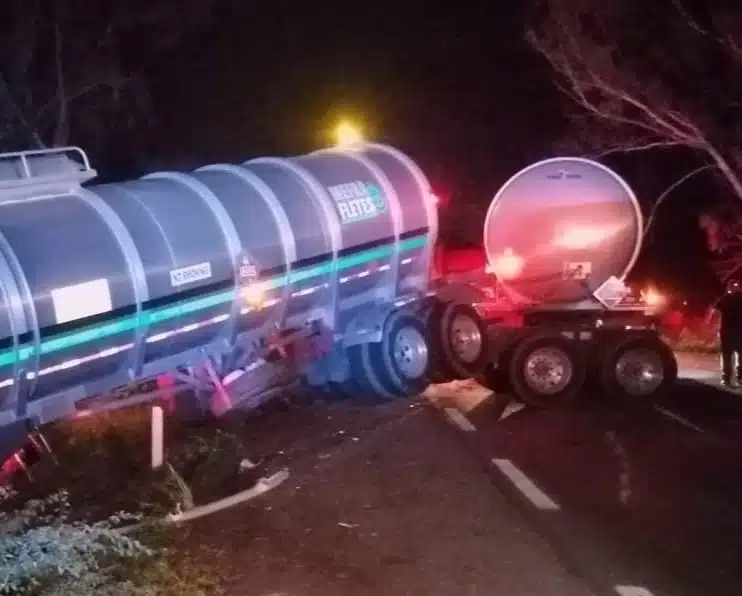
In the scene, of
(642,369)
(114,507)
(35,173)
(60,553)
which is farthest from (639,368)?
(60,553)

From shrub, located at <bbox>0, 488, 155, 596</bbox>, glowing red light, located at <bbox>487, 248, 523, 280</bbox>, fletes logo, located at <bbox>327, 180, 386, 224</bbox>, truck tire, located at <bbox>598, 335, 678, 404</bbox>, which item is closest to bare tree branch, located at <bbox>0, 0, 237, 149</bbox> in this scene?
fletes logo, located at <bbox>327, 180, 386, 224</bbox>

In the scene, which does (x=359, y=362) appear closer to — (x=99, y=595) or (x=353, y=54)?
(x=99, y=595)

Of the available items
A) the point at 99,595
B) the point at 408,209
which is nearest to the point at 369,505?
the point at 99,595

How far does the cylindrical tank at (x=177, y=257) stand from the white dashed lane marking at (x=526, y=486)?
2.90m

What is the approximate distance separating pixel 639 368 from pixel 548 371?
1.06 meters

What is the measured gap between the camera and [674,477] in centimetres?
1084

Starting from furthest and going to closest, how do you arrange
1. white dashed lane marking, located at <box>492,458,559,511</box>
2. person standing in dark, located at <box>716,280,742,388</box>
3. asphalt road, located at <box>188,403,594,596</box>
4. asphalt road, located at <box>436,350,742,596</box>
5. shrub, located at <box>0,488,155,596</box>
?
1. person standing in dark, located at <box>716,280,742,388</box>
2. white dashed lane marking, located at <box>492,458,559,511</box>
3. asphalt road, located at <box>436,350,742,596</box>
4. asphalt road, located at <box>188,403,594,596</box>
5. shrub, located at <box>0,488,155,596</box>

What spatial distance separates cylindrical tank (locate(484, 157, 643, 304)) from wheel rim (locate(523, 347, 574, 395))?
85 cm

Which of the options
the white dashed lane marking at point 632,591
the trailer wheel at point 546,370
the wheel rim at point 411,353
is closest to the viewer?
the white dashed lane marking at point 632,591

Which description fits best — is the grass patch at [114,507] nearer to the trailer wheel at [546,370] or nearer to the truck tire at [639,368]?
the trailer wheel at [546,370]

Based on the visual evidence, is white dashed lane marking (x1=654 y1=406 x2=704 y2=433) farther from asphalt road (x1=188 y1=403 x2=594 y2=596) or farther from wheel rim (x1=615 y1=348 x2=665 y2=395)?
asphalt road (x1=188 y1=403 x2=594 y2=596)

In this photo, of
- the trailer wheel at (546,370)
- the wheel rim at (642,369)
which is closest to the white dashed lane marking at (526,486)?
the trailer wheel at (546,370)

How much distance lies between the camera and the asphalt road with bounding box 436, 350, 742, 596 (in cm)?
831

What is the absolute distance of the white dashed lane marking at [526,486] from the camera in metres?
→ 9.84
